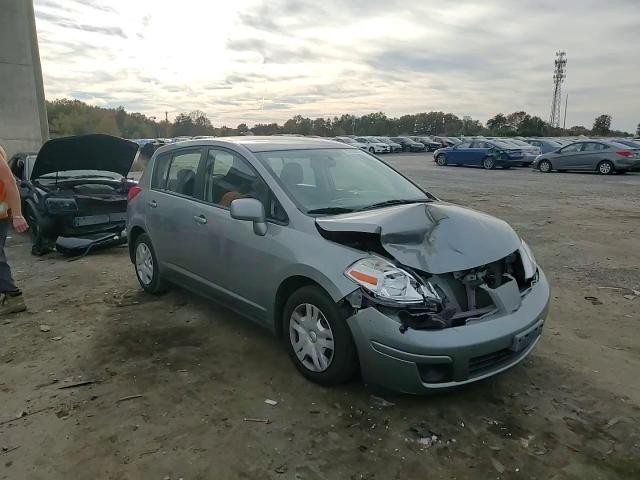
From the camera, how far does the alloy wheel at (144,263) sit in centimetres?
547

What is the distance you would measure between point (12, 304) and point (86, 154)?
3691 mm

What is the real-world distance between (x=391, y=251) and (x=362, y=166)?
1631mm

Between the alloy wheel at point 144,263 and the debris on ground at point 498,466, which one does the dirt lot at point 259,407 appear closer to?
the debris on ground at point 498,466

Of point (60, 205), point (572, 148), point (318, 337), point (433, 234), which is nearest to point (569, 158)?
point (572, 148)

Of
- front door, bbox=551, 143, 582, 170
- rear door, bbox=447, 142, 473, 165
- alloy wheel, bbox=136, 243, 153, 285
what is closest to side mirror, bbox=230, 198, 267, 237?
alloy wheel, bbox=136, 243, 153, 285

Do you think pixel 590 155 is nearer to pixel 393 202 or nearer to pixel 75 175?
pixel 75 175

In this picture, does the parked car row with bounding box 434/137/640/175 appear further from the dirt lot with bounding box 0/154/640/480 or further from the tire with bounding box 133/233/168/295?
the tire with bounding box 133/233/168/295

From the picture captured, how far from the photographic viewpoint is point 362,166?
4645mm

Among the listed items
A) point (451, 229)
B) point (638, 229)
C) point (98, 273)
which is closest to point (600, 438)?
point (451, 229)

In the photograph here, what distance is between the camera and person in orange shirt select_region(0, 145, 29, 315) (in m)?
4.68

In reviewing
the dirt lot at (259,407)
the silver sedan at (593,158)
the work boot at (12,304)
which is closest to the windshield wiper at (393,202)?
the dirt lot at (259,407)

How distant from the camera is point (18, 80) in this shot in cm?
1616

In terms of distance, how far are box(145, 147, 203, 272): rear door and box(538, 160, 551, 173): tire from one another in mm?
21375

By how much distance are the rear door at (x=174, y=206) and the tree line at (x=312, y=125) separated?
45.7m
